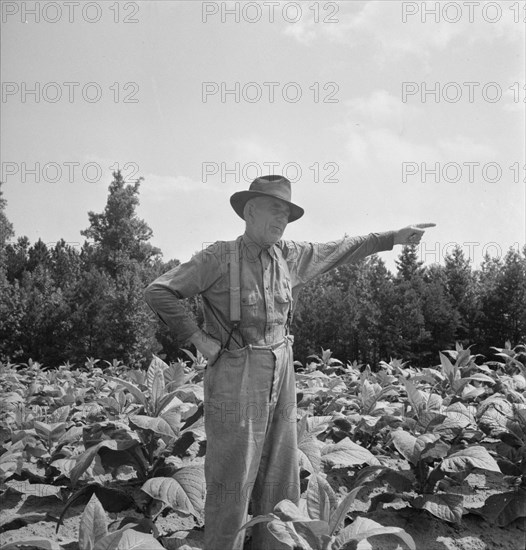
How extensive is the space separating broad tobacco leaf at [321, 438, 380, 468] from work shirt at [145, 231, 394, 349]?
0.85m

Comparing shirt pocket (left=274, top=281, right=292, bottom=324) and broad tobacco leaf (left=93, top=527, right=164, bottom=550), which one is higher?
shirt pocket (left=274, top=281, right=292, bottom=324)

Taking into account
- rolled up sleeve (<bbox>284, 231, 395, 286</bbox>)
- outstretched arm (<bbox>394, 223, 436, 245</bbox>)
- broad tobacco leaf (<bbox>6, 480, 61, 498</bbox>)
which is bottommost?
broad tobacco leaf (<bbox>6, 480, 61, 498</bbox>)

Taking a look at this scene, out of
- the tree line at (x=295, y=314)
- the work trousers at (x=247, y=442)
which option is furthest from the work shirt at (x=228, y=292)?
the tree line at (x=295, y=314)

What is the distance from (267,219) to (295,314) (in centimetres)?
2793

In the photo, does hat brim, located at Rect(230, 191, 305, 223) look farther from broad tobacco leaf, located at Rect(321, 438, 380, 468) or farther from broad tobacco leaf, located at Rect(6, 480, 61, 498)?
broad tobacco leaf, located at Rect(6, 480, 61, 498)

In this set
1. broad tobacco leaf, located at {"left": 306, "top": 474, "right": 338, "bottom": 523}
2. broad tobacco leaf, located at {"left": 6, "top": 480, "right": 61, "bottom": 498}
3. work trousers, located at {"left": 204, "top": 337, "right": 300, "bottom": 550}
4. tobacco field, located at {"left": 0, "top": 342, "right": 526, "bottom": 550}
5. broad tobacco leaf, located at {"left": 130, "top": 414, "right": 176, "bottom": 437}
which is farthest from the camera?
broad tobacco leaf, located at {"left": 6, "top": 480, "right": 61, "bottom": 498}

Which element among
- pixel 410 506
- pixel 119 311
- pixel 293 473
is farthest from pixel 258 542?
pixel 119 311

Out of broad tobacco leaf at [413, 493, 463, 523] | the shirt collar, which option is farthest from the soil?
the shirt collar

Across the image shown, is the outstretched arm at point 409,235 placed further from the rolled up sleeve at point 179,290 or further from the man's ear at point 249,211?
the rolled up sleeve at point 179,290

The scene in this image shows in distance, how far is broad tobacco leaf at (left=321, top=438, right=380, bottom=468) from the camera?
3143 millimetres

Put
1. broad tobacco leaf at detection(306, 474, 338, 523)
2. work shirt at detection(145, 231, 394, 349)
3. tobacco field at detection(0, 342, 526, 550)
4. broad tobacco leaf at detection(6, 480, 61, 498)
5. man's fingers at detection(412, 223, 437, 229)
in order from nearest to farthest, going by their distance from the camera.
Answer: broad tobacco leaf at detection(306, 474, 338, 523) → work shirt at detection(145, 231, 394, 349) → tobacco field at detection(0, 342, 526, 550) → man's fingers at detection(412, 223, 437, 229) → broad tobacco leaf at detection(6, 480, 61, 498)

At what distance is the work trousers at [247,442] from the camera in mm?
2605

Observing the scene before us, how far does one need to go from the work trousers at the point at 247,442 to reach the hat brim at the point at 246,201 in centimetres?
71

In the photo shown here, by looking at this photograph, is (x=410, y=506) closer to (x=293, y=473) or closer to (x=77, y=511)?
(x=293, y=473)
